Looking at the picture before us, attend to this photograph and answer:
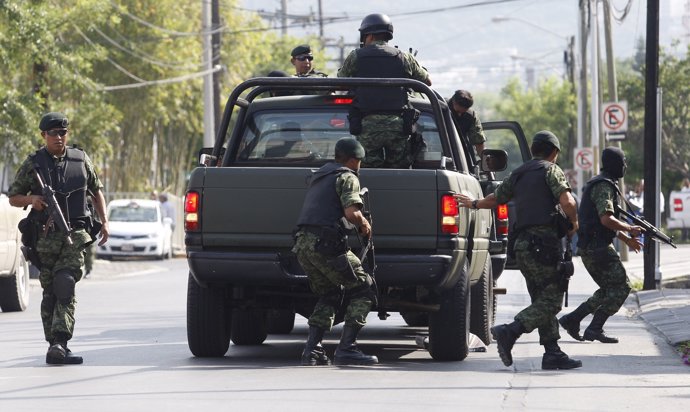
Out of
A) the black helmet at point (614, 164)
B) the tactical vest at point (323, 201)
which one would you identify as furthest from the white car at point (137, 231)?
the tactical vest at point (323, 201)

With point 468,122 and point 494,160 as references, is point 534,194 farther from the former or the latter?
point 468,122

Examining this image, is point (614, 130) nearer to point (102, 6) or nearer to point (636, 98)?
point (102, 6)

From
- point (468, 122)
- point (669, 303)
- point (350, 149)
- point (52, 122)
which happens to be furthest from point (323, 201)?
point (669, 303)

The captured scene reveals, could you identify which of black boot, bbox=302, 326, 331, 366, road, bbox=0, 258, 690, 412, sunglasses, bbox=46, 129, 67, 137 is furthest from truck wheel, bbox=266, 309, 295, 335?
sunglasses, bbox=46, 129, 67, 137

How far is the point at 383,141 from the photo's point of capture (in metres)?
12.5

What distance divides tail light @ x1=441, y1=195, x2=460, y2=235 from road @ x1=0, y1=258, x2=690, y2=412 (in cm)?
101

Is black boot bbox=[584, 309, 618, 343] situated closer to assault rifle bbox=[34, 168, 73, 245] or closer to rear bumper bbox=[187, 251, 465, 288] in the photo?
rear bumper bbox=[187, 251, 465, 288]

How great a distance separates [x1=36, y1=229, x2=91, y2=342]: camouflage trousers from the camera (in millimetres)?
12117

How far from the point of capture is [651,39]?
885 inches

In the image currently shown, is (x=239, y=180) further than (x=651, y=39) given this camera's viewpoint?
No

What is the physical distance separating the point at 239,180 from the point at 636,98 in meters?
56.6

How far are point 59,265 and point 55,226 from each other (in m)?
0.30

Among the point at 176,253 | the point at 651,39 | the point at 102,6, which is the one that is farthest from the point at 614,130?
the point at 176,253

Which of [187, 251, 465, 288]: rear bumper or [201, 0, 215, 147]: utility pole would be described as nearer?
[187, 251, 465, 288]: rear bumper
